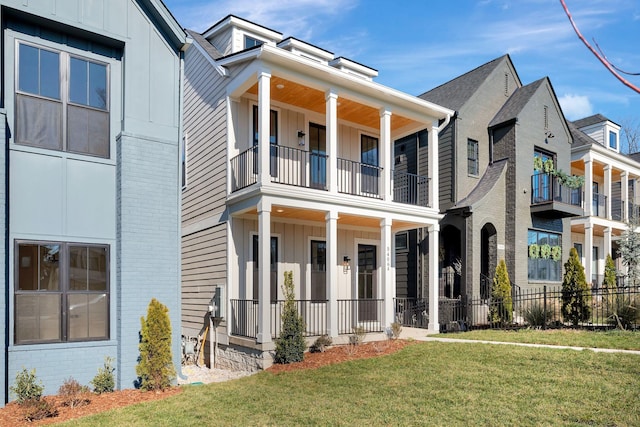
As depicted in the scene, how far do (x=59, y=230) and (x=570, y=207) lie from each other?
1789cm

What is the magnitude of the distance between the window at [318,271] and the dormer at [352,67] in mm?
6084

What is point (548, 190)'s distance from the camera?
62.9ft

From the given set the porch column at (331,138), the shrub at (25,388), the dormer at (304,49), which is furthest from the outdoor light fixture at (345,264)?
the shrub at (25,388)

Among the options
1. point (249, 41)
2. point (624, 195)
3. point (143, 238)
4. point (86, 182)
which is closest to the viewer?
point (86, 182)

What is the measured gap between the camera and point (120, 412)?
7.05 m

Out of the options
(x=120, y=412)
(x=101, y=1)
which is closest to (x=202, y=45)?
(x=101, y=1)

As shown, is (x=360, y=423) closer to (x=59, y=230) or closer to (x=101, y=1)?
(x=59, y=230)

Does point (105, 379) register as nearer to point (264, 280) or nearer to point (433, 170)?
point (264, 280)

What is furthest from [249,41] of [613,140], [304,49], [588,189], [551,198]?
[613,140]

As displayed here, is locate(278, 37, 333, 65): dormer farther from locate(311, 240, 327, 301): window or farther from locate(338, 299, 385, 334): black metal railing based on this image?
locate(338, 299, 385, 334): black metal railing

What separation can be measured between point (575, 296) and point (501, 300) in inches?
89.0

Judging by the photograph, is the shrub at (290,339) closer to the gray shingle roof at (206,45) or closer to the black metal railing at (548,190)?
the gray shingle roof at (206,45)

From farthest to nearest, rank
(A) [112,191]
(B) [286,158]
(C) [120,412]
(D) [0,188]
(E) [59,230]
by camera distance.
Result: (B) [286,158] < (A) [112,191] < (E) [59,230] < (D) [0,188] < (C) [120,412]

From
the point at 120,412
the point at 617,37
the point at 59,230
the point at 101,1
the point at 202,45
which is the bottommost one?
the point at 120,412
